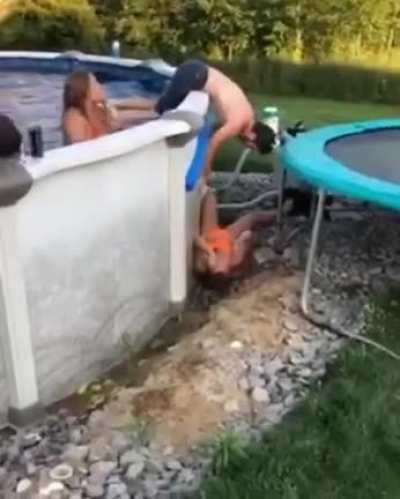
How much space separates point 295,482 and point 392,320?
1403 mm

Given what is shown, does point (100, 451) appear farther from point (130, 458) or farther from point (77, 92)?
point (77, 92)

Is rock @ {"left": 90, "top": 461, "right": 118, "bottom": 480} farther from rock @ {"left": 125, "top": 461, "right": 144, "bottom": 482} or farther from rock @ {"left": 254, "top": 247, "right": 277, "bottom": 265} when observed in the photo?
rock @ {"left": 254, "top": 247, "right": 277, "bottom": 265}

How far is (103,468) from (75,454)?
130 mm

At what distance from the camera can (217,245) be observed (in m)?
4.52

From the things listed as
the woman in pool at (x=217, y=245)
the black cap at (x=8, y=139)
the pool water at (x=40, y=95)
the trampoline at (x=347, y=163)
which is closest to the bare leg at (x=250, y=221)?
the woman in pool at (x=217, y=245)

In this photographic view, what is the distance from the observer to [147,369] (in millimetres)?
3680

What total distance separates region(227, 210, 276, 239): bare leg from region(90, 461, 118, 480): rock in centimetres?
195

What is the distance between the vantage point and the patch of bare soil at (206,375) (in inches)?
127

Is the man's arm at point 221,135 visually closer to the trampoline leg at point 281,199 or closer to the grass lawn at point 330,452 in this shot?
the trampoline leg at point 281,199

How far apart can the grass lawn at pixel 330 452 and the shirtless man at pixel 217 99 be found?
74.8 inches

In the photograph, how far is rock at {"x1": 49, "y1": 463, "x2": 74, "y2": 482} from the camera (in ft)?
9.57

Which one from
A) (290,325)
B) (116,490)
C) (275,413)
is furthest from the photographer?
(290,325)

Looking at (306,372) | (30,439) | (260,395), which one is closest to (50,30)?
(306,372)

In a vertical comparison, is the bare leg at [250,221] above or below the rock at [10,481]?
below
